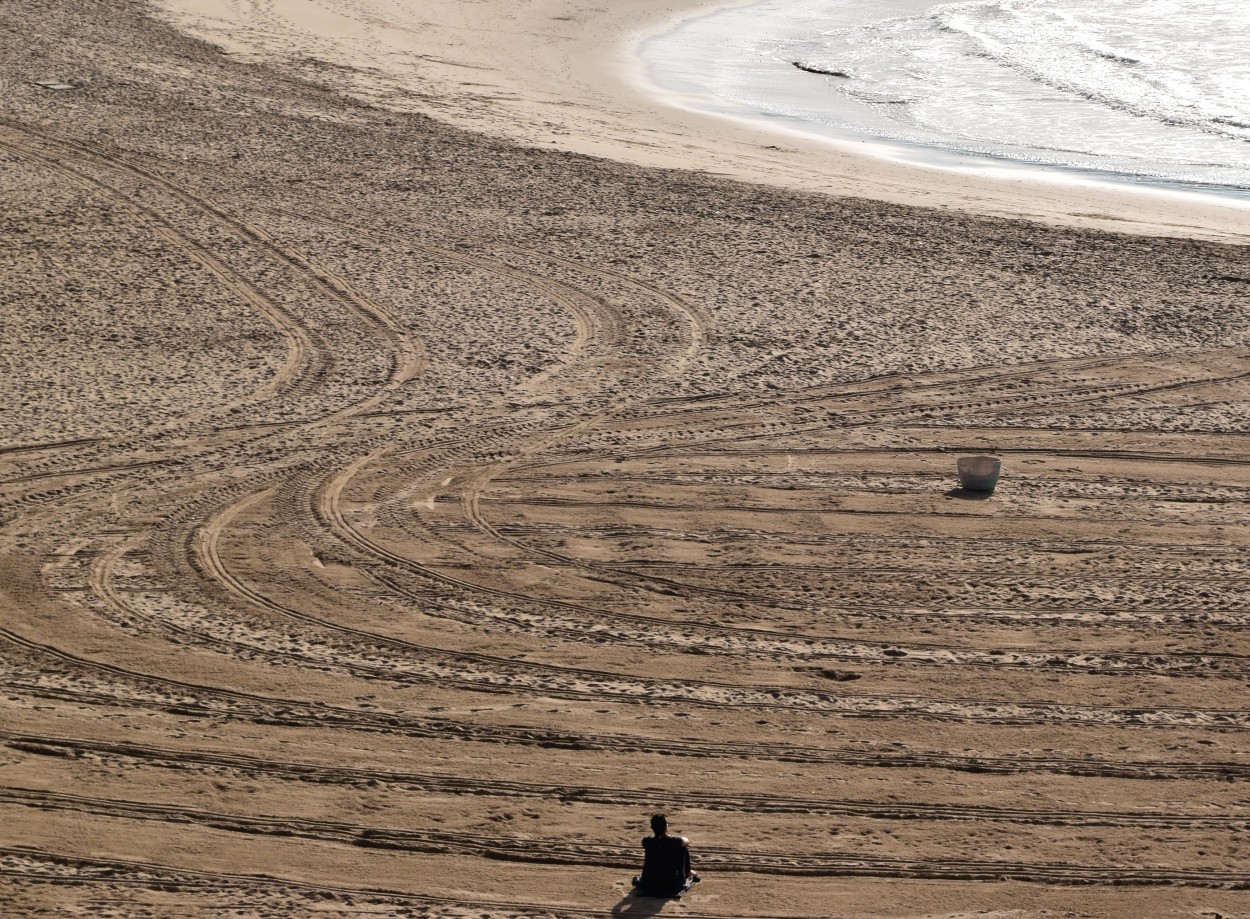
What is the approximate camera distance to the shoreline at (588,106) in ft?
61.6

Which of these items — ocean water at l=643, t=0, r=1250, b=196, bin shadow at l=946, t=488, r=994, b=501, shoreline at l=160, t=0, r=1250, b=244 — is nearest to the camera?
bin shadow at l=946, t=488, r=994, b=501

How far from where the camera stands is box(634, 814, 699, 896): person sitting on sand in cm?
571

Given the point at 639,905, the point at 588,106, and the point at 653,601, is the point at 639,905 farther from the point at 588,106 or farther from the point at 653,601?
the point at 588,106

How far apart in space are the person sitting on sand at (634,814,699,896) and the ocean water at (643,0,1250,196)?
17.6m

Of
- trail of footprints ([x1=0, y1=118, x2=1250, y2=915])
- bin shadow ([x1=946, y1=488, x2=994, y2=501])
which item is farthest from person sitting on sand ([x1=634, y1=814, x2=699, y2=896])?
bin shadow ([x1=946, y1=488, x2=994, y2=501])

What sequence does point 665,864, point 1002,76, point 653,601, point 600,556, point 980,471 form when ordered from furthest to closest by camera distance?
point 1002,76 → point 980,471 → point 600,556 → point 653,601 → point 665,864

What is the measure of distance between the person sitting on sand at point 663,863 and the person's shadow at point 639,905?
0.07 feet

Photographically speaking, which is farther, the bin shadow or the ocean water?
the ocean water

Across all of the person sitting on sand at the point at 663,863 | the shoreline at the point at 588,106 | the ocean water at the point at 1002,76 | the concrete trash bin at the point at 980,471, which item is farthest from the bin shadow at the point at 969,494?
the ocean water at the point at 1002,76

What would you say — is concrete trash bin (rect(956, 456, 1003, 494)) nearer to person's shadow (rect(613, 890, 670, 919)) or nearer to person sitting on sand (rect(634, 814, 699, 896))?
person sitting on sand (rect(634, 814, 699, 896))

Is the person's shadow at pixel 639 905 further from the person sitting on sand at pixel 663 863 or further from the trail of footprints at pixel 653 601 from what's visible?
the trail of footprints at pixel 653 601

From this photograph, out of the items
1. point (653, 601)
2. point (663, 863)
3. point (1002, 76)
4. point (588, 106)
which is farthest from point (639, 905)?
point (1002, 76)

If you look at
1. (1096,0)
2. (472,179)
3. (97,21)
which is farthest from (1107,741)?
(1096,0)

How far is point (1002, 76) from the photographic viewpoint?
30.1m
